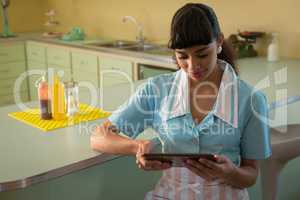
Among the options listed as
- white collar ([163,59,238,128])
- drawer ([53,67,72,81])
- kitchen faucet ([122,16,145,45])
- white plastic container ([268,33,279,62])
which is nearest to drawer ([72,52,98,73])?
drawer ([53,67,72,81])

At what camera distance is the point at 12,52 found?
459 centimetres

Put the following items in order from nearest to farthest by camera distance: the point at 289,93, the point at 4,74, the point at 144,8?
the point at 289,93 → the point at 144,8 → the point at 4,74

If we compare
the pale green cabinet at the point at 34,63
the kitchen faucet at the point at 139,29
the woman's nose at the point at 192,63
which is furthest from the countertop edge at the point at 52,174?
the pale green cabinet at the point at 34,63

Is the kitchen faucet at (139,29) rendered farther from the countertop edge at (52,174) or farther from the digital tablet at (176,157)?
the digital tablet at (176,157)

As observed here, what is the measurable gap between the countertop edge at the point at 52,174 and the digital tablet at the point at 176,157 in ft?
0.83

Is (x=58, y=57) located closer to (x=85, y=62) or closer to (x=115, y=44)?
(x=85, y=62)

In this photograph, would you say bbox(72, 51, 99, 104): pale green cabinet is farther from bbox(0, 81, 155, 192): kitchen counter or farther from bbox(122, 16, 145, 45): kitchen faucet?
bbox(0, 81, 155, 192): kitchen counter

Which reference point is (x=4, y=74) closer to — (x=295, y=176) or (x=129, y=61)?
(x=129, y=61)

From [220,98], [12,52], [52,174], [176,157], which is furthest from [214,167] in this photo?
[12,52]

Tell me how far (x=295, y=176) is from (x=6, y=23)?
3626 millimetres

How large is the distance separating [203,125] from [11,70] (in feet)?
12.5

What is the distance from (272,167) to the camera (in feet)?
5.79

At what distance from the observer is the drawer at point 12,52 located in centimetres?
450

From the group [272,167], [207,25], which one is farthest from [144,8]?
[207,25]
